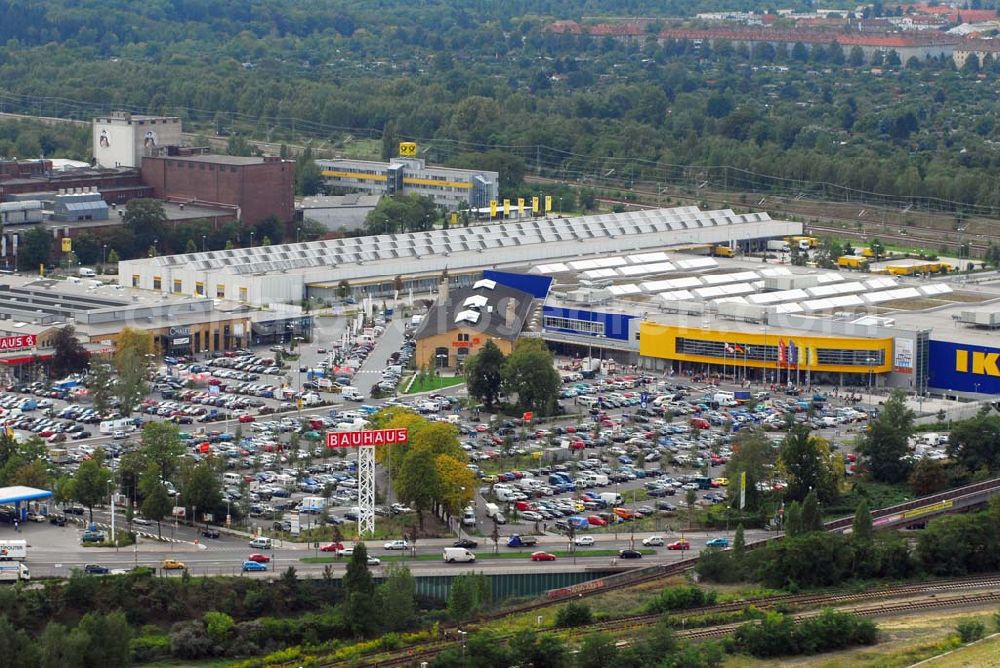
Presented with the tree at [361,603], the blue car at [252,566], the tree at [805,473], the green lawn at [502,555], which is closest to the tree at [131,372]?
the green lawn at [502,555]

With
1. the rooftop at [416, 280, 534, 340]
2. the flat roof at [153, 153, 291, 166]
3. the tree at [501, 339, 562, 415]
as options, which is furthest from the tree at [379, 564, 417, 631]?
the flat roof at [153, 153, 291, 166]

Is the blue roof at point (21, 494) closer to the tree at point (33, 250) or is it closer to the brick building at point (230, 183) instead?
the tree at point (33, 250)

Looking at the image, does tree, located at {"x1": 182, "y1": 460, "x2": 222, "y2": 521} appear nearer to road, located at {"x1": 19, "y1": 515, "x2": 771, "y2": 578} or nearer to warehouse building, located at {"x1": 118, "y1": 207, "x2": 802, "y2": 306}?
road, located at {"x1": 19, "y1": 515, "x2": 771, "y2": 578}

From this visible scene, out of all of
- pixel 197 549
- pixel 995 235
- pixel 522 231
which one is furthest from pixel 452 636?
pixel 995 235

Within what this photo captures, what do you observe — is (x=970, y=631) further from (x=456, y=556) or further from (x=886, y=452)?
(x=886, y=452)

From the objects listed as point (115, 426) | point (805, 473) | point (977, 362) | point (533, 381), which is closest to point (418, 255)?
point (533, 381)
